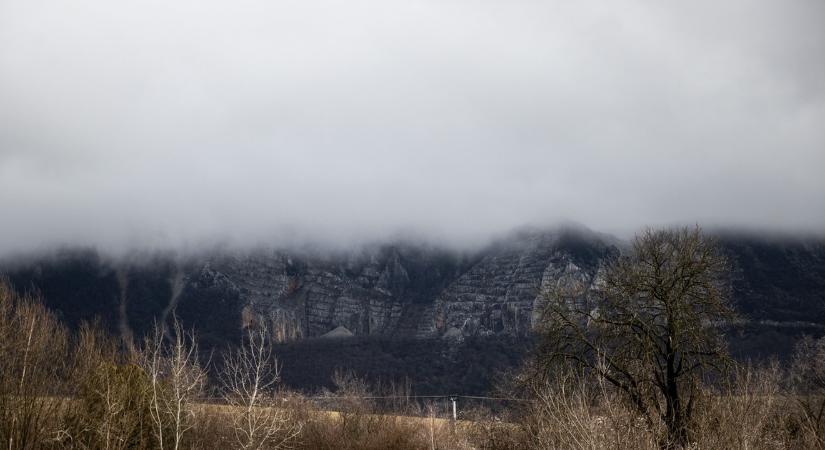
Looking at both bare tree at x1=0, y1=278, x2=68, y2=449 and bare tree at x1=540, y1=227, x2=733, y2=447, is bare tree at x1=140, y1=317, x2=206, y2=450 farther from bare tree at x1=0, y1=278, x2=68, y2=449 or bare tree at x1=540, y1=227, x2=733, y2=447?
bare tree at x1=540, y1=227, x2=733, y2=447

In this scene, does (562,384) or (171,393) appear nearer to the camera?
(562,384)

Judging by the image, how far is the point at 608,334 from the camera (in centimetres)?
5288

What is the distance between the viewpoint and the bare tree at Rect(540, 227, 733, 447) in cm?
4994

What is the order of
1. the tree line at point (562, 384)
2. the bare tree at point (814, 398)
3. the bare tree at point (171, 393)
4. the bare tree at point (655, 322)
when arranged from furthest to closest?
the bare tree at point (655, 322)
the bare tree at point (814, 398)
the bare tree at point (171, 393)
the tree line at point (562, 384)

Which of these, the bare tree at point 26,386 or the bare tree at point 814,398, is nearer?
the bare tree at point 26,386

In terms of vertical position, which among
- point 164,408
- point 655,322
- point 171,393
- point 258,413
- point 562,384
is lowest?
point 258,413

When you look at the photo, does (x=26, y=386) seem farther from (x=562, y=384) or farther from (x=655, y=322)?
(x=655, y=322)

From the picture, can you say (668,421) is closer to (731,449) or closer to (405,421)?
(731,449)

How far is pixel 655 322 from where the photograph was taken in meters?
53.9

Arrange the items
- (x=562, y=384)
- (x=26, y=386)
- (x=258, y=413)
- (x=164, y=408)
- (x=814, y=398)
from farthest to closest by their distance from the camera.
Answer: (x=814, y=398) < (x=258, y=413) < (x=164, y=408) < (x=26, y=386) < (x=562, y=384)

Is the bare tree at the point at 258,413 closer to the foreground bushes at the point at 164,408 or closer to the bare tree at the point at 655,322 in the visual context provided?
the foreground bushes at the point at 164,408

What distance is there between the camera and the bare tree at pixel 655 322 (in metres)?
49.9

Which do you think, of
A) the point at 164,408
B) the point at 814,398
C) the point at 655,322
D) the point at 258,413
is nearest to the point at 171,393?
the point at 164,408

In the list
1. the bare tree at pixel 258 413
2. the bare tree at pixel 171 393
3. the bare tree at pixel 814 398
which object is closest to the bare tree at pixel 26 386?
the bare tree at pixel 171 393
